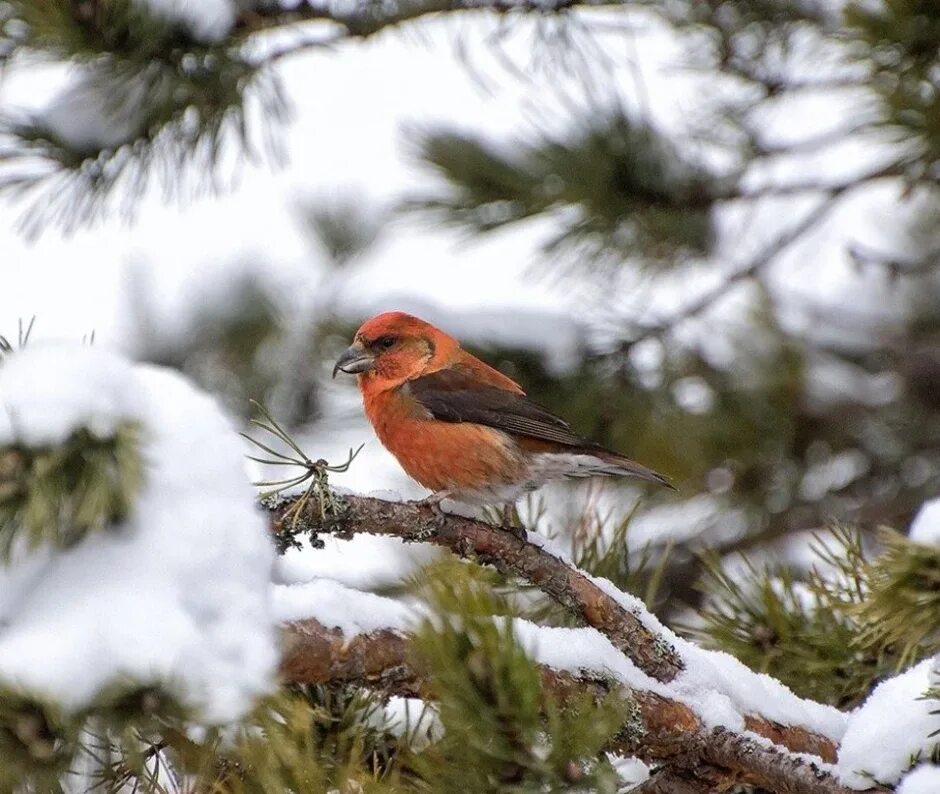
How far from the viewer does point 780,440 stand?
459cm

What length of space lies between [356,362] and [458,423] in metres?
0.47

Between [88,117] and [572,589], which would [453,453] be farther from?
[572,589]

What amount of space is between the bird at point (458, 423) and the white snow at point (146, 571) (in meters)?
2.43

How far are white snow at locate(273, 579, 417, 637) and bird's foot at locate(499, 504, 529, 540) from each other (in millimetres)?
587

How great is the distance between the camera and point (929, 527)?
1.53 metres

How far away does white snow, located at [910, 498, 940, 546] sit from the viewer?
→ 1501 mm

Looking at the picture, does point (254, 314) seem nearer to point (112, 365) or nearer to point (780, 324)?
point (780, 324)

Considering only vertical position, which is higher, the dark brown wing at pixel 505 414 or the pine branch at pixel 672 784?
the pine branch at pixel 672 784

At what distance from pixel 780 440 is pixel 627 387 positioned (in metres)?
0.89

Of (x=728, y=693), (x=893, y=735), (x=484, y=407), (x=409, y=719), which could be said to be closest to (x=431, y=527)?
(x=409, y=719)

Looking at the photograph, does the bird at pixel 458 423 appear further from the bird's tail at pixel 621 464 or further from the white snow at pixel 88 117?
the white snow at pixel 88 117

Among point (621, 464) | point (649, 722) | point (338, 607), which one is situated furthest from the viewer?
point (621, 464)

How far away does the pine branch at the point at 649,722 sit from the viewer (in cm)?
164

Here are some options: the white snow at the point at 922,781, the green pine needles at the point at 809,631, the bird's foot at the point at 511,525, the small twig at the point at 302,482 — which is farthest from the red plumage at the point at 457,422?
the white snow at the point at 922,781
